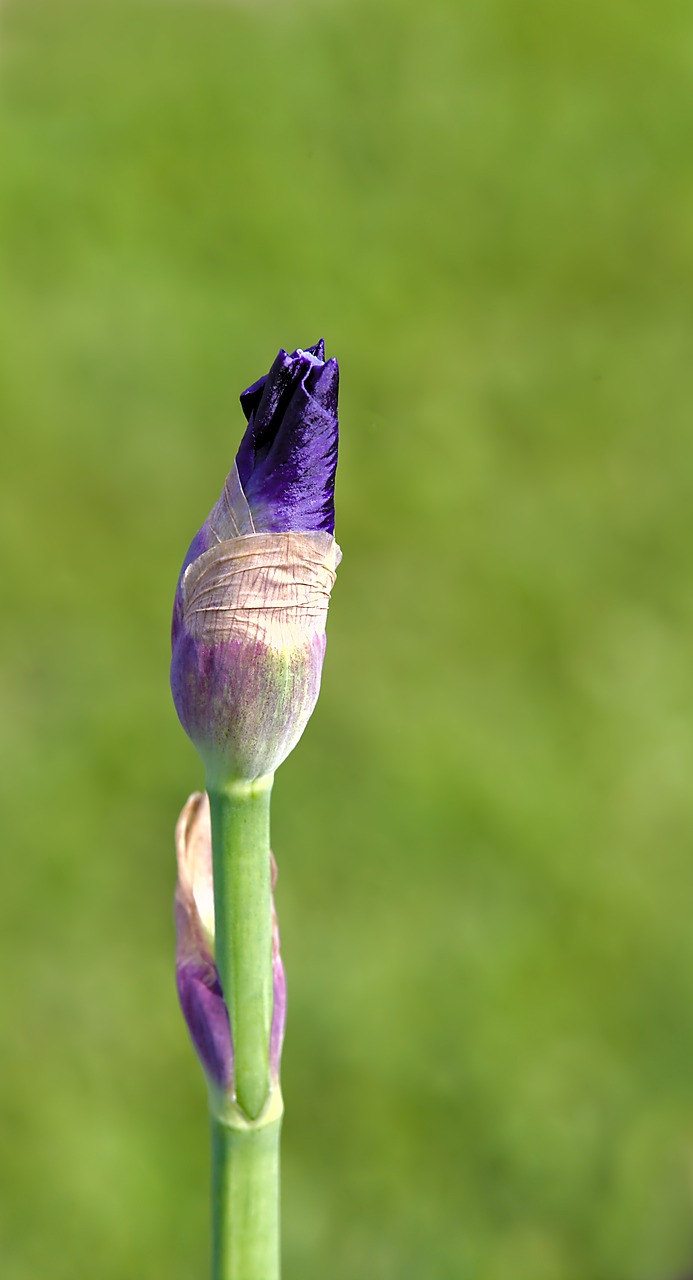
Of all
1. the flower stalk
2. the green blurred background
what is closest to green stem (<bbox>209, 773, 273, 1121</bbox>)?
the flower stalk

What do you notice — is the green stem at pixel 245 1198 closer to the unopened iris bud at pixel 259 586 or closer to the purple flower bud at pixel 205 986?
the purple flower bud at pixel 205 986

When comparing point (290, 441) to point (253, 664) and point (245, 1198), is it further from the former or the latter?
point (245, 1198)

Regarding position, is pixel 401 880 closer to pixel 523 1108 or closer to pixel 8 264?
pixel 523 1108

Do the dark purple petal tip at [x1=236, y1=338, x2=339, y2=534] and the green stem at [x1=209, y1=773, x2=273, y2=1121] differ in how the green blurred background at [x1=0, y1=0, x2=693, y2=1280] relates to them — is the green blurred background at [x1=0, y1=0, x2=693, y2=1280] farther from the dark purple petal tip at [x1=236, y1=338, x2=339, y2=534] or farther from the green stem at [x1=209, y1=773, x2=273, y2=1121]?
the dark purple petal tip at [x1=236, y1=338, x2=339, y2=534]

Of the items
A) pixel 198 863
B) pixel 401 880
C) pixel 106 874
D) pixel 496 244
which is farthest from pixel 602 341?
pixel 198 863

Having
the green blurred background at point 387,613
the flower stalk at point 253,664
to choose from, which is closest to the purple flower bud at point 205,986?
the flower stalk at point 253,664

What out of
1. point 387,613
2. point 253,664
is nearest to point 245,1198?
point 253,664
